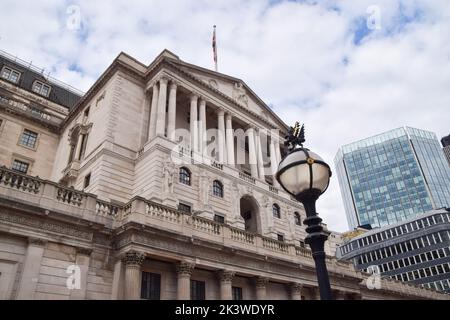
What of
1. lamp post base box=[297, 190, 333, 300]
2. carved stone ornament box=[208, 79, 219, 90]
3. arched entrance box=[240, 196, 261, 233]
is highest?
carved stone ornament box=[208, 79, 219, 90]

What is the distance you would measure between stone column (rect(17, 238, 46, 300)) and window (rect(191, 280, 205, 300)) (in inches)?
347

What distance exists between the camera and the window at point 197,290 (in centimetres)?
2089

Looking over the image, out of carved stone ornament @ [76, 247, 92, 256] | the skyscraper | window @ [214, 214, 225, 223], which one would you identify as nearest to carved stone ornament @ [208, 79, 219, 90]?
window @ [214, 214, 225, 223]

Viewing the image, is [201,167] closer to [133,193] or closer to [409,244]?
[133,193]

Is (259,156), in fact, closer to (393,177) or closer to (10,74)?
(10,74)

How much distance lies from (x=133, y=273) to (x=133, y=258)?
0.74 m

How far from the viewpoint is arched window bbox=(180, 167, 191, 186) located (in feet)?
95.6

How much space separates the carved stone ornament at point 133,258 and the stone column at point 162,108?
45.3 ft

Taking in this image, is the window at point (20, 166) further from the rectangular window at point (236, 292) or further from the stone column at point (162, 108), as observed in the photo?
the rectangular window at point (236, 292)

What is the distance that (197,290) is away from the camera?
69.3 ft

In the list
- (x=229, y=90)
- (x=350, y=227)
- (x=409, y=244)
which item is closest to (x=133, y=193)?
(x=229, y=90)

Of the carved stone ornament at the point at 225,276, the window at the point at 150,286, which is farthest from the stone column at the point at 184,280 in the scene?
the carved stone ornament at the point at 225,276

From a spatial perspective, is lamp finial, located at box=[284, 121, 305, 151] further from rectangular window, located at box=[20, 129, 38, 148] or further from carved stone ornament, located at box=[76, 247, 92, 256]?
rectangular window, located at box=[20, 129, 38, 148]
